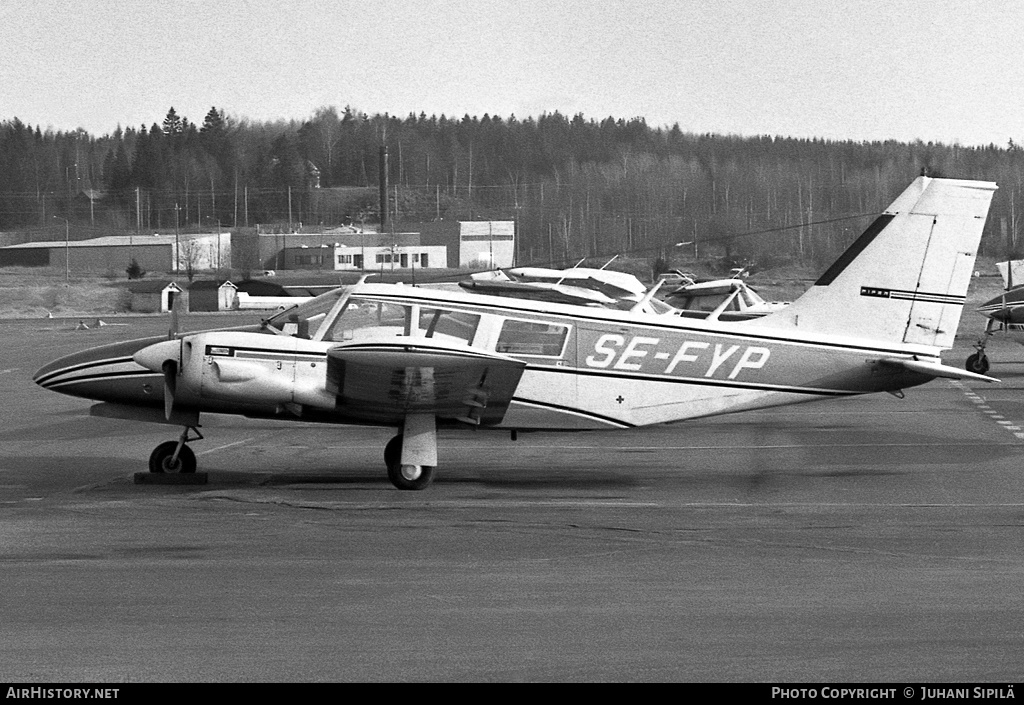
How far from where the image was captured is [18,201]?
154 metres

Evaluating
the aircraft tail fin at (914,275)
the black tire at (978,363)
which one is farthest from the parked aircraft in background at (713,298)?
the aircraft tail fin at (914,275)

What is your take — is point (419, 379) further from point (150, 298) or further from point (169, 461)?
point (150, 298)

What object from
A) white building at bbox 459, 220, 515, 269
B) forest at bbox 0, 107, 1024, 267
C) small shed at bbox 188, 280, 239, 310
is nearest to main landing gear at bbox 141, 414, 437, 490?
small shed at bbox 188, 280, 239, 310

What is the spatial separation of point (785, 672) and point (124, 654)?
3.35 m

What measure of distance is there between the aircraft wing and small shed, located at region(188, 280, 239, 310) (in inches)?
2481

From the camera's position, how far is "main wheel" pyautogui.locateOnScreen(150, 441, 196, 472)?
1421 cm

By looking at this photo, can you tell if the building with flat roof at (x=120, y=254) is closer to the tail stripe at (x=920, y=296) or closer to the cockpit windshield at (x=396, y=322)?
the cockpit windshield at (x=396, y=322)

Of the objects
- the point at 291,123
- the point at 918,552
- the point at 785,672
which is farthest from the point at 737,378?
the point at 291,123

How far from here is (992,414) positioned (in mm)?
21234

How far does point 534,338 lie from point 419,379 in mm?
1621

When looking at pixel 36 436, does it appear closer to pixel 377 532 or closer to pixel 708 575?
pixel 377 532

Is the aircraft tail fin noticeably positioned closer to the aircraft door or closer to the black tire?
the aircraft door

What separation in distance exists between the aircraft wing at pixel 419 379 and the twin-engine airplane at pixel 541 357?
0.06 feet

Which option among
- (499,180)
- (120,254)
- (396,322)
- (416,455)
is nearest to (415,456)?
(416,455)
